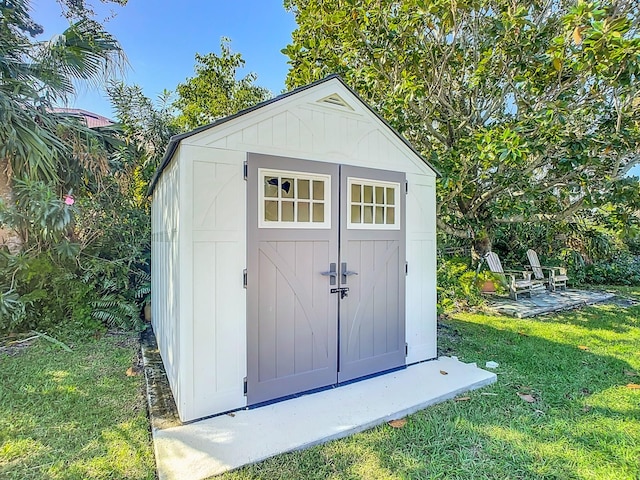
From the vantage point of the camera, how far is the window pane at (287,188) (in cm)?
338

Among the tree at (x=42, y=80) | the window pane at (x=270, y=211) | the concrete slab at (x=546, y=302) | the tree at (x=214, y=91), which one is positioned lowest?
the concrete slab at (x=546, y=302)

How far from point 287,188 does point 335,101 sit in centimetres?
112

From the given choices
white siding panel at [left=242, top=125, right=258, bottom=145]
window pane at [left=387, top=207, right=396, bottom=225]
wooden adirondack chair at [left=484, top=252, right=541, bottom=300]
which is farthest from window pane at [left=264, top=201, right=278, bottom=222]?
wooden adirondack chair at [left=484, top=252, right=541, bottom=300]

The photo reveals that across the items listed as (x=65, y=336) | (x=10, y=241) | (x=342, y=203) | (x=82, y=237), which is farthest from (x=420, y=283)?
(x=10, y=241)

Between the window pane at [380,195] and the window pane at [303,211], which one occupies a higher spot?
the window pane at [380,195]

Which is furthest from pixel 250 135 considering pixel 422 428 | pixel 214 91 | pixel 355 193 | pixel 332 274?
pixel 214 91

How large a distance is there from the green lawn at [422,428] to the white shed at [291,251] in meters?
0.66

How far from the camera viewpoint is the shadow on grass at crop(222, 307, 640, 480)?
2.38 meters

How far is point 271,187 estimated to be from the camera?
3326 mm

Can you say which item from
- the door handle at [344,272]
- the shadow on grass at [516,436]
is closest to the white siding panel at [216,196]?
the door handle at [344,272]

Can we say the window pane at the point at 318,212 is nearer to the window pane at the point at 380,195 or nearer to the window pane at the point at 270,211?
the window pane at the point at 270,211

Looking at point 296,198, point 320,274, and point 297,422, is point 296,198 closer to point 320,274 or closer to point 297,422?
point 320,274

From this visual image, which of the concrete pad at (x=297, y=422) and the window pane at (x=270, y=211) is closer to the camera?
the concrete pad at (x=297, y=422)

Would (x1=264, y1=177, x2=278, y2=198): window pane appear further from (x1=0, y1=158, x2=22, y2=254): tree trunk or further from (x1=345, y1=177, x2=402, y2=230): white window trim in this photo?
(x1=0, y1=158, x2=22, y2=254): tree trunk
